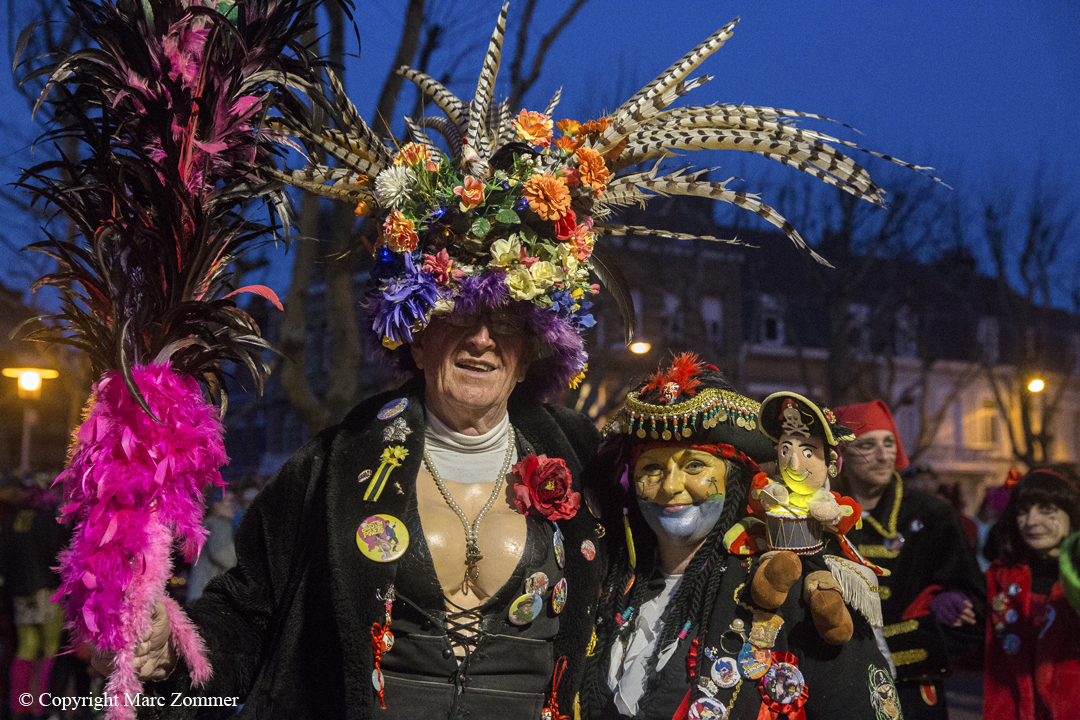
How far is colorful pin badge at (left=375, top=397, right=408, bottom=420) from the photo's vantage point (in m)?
3.38

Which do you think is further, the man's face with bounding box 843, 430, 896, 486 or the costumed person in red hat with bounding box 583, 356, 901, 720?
the man's face with bounding box 843, 430, 896, 486

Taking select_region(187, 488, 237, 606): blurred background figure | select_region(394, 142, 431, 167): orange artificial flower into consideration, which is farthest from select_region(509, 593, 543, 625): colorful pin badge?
select_region(187, 488, 237, 606): blurred background figure

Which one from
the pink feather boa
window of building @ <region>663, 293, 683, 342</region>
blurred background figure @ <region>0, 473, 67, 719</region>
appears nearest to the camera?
the pink feather boa

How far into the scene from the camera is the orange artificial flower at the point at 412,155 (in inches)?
125

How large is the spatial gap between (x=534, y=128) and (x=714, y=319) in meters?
24.1

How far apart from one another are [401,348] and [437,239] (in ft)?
1.64

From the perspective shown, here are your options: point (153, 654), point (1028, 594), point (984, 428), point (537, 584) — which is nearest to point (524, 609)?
point (537, 584)

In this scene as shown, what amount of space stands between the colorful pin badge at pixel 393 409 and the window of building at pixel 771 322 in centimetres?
2527

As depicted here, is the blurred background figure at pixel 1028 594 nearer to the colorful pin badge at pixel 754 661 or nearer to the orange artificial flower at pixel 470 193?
the colorful pin badge at pixel 754 661

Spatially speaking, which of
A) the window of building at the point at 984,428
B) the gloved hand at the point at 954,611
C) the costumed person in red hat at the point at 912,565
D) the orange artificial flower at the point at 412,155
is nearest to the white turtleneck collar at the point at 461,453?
the orange artificial flower at the point at 412,155

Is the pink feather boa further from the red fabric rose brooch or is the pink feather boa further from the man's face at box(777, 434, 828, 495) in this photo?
the man's face at box(777, 434, 828, 495)

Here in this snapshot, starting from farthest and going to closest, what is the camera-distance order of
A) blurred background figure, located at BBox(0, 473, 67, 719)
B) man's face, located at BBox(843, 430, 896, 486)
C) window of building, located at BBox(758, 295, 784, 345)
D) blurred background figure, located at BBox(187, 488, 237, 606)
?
1. window of building, located at BBox(758, 295, 784, 345)
2. blurred background figure, located at BBox(187, 488, 237, 606)
3. blurred background figure, located at BBox(0, 473, 67, 719)
4. man's face, located at BBox(843, 430, 896, 486)

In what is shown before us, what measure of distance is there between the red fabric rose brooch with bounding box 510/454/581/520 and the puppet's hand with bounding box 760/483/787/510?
0.65m

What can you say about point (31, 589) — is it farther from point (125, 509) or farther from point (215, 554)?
point (125, 509)
